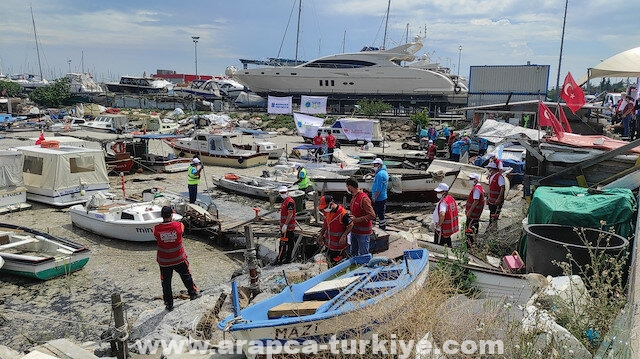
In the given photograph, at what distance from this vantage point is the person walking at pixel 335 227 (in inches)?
281

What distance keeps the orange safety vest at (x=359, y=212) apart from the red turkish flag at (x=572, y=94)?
6663 mm

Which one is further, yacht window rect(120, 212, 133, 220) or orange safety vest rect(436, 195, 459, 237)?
yacht window rect(120, 212, 133, 220)

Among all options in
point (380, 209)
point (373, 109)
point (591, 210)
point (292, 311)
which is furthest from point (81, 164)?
point (373, 109)

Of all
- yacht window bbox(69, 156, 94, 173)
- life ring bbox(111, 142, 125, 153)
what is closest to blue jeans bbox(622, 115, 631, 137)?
yacht window bbox(69, 156, 94, 173)

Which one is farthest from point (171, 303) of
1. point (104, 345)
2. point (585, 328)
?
point (585, 328)

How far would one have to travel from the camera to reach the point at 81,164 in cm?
1456

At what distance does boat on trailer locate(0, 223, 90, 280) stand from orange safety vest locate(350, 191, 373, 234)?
603 centimetres

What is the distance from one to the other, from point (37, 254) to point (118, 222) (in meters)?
1.93

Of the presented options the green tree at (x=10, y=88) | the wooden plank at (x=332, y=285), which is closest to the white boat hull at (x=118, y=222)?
the wooden plank at (x=332, y=285)

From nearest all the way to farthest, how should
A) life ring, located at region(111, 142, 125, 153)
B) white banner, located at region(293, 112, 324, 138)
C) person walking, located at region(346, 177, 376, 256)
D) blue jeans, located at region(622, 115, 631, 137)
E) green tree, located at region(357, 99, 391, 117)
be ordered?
person walking, located at region(346, 177, 376, 256) → blue jeans, located at region(622, 115, 631, 137) → life ring, located at region(111, 142, 125, 153) → white banner, located at region(293, 112, 324, 138) → green tree, located at region(357, 99, 391, 117)

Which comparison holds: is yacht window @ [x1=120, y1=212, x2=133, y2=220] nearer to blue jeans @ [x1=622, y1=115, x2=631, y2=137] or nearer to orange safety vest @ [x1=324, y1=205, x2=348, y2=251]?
orange safety vest @ [x1=324, y1=205, x2=348, y2=251]

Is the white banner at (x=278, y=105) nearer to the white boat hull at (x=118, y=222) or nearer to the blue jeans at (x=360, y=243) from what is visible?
the white boat hull at (x=118, y=222)

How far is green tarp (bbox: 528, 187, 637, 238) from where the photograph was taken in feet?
19.7

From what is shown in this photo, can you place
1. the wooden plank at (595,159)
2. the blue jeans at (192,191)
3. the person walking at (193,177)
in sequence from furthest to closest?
the blue jeans at (192,191), the person walking at (193,177), the wooden plank at (595,159)
